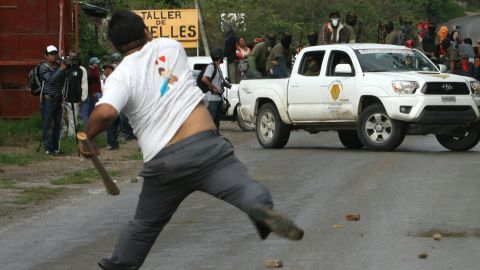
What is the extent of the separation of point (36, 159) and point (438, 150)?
6470 millimetres

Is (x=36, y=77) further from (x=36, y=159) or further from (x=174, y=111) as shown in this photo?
(x=174, y=111)

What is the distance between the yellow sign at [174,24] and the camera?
119 ft

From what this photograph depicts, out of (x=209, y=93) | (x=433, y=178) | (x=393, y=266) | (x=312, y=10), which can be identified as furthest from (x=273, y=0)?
(x=393, y=266)

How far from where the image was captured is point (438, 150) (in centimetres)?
2177

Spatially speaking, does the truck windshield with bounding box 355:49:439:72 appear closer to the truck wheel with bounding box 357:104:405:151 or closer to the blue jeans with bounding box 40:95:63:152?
the truck wheel with bounding box 357:104:405:151

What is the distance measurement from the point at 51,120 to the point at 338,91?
4702 millimetres

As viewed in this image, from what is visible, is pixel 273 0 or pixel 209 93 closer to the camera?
pixel 209 93

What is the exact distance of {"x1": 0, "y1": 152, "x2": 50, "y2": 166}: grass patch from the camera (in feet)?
66.9

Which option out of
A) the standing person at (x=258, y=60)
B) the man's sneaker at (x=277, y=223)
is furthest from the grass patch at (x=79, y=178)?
the standing person at (x=258, y=60)

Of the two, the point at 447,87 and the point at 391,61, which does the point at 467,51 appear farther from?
the point at 447,87

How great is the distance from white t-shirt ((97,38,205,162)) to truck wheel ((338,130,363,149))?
49.4 ft

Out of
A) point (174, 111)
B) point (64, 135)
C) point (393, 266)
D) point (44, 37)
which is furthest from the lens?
point (44, 37)

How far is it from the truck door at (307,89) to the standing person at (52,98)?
12.5 feet

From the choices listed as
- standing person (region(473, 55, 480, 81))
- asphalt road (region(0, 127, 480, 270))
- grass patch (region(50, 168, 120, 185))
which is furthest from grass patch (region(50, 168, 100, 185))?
standing person (region(473, 55, 480, 81))
